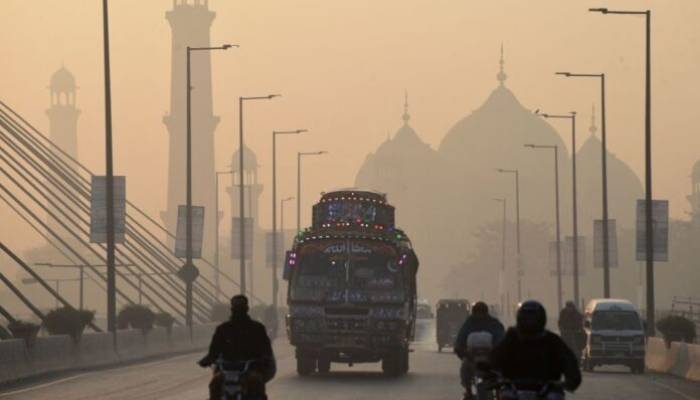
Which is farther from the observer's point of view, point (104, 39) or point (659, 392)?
point (104, 39)

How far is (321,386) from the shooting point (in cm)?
3969

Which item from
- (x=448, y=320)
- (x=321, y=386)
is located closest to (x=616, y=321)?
(x=321, y=386)

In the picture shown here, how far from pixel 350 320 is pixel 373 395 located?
6353 millimetres

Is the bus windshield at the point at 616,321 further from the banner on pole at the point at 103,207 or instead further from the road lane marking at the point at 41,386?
the road lane marking at the point at 41,386

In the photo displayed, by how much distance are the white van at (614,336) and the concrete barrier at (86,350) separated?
11385 millimetres

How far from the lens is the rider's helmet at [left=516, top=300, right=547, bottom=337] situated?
18.5 meters

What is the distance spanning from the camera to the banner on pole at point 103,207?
5559 cm

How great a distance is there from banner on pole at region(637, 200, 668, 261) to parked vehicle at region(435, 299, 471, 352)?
523 inches

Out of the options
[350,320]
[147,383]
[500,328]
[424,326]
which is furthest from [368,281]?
[424,326]

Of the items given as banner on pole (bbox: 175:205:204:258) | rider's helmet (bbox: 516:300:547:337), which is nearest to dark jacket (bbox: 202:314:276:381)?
rider's helmet (bbox: 516:300:547:337)

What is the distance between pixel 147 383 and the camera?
40812 millimetres

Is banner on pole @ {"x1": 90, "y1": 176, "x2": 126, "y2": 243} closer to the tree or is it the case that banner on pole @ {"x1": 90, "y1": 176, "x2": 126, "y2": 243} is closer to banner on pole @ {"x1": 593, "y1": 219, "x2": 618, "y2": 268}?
the tree

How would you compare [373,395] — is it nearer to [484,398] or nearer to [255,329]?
[484,398]

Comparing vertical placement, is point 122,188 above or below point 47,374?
above
